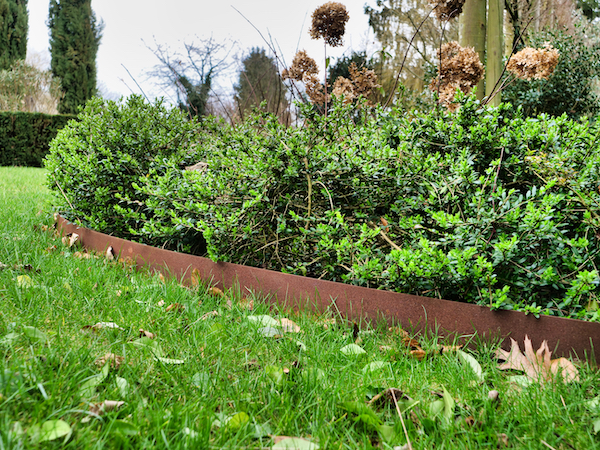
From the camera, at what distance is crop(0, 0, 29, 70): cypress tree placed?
60.7ft

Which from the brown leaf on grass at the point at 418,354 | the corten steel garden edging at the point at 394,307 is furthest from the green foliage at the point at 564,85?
the brown leaf on grass at the point at 418,354

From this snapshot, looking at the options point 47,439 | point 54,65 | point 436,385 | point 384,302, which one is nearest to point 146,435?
point 47,439

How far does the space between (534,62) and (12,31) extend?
79.0 feet

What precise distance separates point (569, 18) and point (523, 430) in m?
19.0

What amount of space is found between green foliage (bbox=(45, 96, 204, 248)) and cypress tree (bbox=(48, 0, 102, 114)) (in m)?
17.1

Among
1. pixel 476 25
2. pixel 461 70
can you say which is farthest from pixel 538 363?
pixel 476 25

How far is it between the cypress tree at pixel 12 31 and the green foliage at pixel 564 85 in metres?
22.2

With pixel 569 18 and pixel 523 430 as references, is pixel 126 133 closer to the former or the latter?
pixel 523 430

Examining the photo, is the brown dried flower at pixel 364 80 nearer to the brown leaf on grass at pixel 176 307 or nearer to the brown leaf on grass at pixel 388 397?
the brown leaf on grass at pixel 176 307

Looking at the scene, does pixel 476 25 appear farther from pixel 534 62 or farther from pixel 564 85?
pixel 564 85

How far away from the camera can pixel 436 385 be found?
1.32 m

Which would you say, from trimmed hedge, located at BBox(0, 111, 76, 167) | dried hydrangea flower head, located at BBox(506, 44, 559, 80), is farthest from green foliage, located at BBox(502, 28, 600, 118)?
trimmed hedge, located at BBox(0, 111, 76, 167)

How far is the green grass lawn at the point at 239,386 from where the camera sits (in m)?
0.96

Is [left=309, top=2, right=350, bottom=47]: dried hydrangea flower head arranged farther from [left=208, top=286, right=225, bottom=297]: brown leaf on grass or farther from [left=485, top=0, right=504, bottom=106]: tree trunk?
[left=485, top=0, right=504, bottom=106]: tree trunk
